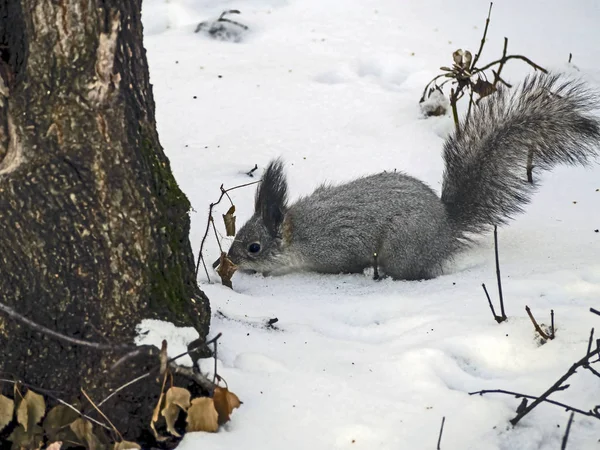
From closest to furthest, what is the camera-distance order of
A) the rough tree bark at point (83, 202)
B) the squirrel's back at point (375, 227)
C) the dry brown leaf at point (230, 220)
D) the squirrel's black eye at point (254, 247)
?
the rough tree bark at point (83, 202), the dry brown leaf at point (230, 220), the squirrel's back at point (375, 227), the squirrel's black eye at point (254, 247)

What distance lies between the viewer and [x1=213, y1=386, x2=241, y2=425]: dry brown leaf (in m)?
2.11

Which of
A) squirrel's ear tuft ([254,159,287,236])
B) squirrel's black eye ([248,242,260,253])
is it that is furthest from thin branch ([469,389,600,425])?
squirrel's black eye ([248,242,260,253])

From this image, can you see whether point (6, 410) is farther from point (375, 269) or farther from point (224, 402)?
point (375, 269)

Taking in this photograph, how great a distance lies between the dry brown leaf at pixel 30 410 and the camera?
2088mm

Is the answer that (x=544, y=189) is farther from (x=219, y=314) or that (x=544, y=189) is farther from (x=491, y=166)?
(x=219, y=314)

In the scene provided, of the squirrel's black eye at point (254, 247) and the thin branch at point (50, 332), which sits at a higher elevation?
the thin branch at point (50, 332)

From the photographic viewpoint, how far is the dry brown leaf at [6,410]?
2115 mm

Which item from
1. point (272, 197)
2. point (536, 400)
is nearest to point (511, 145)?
point (272, 197)

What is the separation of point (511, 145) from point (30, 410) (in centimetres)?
244

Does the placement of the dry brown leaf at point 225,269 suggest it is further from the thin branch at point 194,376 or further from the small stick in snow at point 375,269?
the thin branch at point 194,376

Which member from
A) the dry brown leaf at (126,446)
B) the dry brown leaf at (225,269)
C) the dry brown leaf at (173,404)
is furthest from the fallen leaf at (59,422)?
the dry brown leaf at (225,269)

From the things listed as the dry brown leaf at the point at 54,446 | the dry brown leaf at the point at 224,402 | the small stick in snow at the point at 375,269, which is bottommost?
the small stick in snow at the point at 375,269

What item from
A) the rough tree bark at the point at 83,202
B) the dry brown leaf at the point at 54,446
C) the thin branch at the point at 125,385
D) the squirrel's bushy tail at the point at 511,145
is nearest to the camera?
the rough tree bark at the point at 83,202

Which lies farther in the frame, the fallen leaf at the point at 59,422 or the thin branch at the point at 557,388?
the fallen leaf at the point at 59,422
